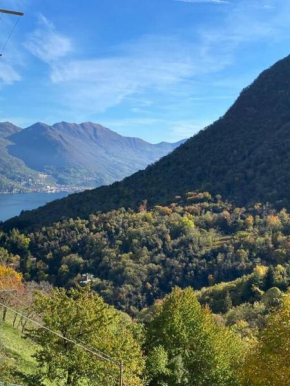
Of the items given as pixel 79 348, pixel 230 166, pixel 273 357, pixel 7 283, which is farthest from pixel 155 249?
pixel 273 357

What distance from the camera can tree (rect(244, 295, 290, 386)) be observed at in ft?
59.3

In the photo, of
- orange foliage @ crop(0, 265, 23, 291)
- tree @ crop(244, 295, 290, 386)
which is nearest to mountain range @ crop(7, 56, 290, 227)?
orange foliage @ crop(0, 265, 23, 291)

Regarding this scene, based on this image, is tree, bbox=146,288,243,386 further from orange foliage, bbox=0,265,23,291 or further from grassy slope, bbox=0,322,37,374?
orange foliage, bbox=0,265,23,291

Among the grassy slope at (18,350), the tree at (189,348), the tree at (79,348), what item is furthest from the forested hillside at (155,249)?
the tree at (79,348)

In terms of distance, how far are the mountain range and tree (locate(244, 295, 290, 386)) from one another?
306 feet

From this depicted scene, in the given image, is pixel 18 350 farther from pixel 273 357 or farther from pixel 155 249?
pixel 155 249

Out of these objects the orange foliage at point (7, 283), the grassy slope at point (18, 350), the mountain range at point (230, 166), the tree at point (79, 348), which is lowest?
the grassy slope at point (18, 350)

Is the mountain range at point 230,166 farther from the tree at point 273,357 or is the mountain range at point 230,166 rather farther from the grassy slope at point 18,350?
the tree at point 273,357

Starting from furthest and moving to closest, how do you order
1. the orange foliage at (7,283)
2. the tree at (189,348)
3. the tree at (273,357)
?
the orange foliage at (7,283)
the tree at (189,348)
the tree at (273,357)

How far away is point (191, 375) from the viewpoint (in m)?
26.1

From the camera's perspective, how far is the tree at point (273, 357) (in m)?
18.1

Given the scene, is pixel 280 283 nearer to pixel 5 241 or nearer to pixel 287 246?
pixel 287 246

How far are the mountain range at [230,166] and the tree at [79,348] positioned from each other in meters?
95.4

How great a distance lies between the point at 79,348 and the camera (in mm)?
19406
